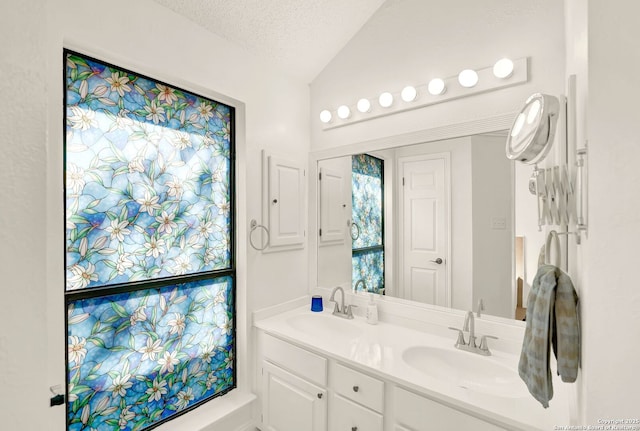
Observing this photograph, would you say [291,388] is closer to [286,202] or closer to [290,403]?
[290,403]

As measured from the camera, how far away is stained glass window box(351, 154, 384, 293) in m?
2.01

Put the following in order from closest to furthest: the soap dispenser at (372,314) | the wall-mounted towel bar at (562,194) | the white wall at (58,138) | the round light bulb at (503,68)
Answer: the white wall at (58,138), the wall-mounted towel bar at (562,194), the round light bulb at (503,68), the soap dispenser at (372,314)

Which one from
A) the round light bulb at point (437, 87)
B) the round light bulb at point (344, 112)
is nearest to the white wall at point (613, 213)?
the round light bulb at point (437, 87)

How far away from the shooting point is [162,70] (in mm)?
1546

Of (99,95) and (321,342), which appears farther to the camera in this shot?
(321,342)

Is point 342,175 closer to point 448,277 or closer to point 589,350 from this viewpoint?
point 448,277

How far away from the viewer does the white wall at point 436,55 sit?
1440 mm

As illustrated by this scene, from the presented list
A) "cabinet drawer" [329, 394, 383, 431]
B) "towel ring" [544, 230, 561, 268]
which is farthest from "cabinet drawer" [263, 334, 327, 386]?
"towel ring" [544, 230, 561, 268]

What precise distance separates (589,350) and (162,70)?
1.90 metres

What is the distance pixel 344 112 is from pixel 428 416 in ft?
5.81

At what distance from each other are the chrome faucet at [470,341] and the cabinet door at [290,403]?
2.43ft

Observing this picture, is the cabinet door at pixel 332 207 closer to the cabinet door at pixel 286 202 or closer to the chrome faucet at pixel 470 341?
the cabinet door at pixel 286 202

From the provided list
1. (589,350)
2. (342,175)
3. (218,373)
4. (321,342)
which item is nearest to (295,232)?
(342,175)

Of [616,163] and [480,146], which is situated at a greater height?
[480,146]
